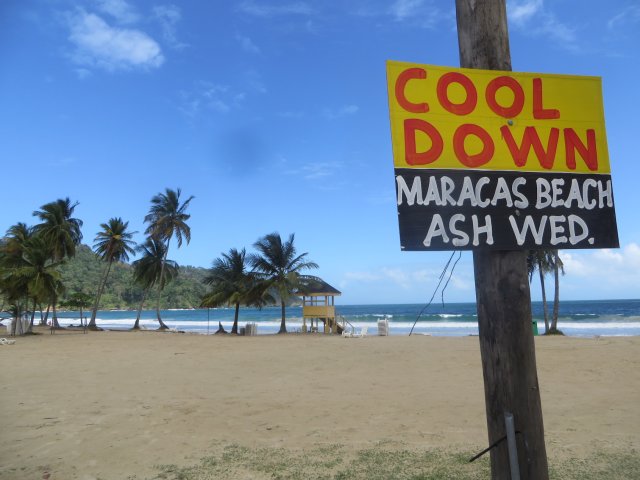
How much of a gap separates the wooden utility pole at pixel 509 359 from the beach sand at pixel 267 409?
116 inches

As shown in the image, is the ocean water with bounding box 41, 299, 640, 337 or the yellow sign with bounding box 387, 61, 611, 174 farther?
the ocean water with bounding box 41, 299, 640, 337

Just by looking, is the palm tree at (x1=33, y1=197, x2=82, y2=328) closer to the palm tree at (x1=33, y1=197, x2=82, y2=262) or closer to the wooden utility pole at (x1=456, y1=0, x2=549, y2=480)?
the palm tree at (x1=33, y1=197, x2=82, y2=262)

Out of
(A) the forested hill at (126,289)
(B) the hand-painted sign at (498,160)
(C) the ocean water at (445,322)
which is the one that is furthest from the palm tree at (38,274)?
(A) the forested hill at (126,289)

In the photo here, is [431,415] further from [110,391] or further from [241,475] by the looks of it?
[110,391]

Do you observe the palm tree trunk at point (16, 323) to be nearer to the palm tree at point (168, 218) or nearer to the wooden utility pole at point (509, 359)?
the palm tree at point (168, 218)

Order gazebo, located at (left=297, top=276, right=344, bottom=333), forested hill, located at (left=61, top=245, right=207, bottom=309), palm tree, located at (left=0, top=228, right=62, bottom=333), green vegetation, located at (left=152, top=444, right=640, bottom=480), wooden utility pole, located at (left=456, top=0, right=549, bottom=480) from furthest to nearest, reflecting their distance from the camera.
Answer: forested hill, located at (left=61, top=245, right=207, bottom=309)
gazebo, located at (left=297, top=276, right=344, bottom=333)
palm tree, located at (left=0, top=228, right=62, bottom=333)
green vegetation, located at (left=152, top=444, right=640, bottom=480)
wooden utility pole, located at (left=456, top=0, right=549, bottom=480)

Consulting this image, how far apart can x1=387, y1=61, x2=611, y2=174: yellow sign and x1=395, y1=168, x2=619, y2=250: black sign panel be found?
7cm

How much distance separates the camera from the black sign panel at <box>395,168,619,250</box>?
2.43 m

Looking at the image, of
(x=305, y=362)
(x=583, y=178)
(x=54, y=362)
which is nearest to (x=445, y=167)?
(x=583, y=178)

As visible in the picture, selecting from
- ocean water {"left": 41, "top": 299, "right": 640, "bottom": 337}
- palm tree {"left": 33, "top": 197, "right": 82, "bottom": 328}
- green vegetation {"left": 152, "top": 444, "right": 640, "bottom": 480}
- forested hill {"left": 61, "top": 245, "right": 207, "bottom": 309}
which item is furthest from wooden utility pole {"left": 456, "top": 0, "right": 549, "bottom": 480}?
forested hill {"left": 61, "top": 245, "right": 207, "bottom": 309}

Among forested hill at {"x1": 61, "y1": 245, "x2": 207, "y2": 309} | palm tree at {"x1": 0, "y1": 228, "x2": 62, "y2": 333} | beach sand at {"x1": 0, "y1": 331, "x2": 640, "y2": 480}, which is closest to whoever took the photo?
beach sand at {"x1": 0, "y1": 331, "x2": 640, "y2": 480}

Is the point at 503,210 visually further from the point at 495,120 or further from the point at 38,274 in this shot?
the point at 38,274

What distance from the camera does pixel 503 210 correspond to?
253 cm

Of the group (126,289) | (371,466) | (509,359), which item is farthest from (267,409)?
(126,289)
